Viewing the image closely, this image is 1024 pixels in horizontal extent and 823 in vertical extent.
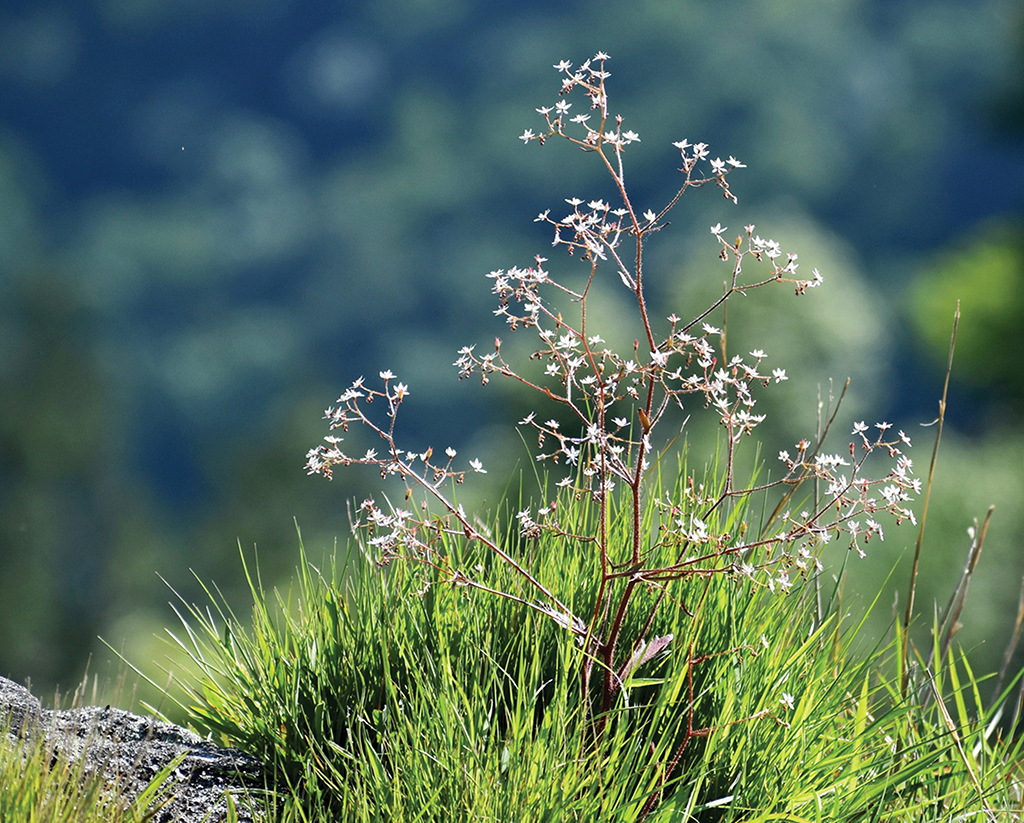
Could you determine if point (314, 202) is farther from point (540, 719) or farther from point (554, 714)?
point (554, 714)

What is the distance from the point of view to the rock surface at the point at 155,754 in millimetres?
1230

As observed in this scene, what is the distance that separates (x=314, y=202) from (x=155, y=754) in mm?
41418

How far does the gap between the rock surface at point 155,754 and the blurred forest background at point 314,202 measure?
17.7 metres

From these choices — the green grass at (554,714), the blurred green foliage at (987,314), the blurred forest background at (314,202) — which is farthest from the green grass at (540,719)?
the blurred forest background at (314,202)

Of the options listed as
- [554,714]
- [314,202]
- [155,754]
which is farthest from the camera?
[314,202]

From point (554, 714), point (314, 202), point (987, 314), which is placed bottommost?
point (987, 314)

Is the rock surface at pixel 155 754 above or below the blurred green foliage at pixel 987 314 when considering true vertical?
above

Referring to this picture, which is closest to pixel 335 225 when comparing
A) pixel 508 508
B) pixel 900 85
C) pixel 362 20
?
pixel 362 20

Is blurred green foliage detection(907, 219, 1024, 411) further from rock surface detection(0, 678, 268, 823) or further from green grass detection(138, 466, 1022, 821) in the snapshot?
rock surface detection(0, 678, 268, 823)

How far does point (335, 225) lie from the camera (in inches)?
1575

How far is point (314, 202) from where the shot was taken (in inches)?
1607

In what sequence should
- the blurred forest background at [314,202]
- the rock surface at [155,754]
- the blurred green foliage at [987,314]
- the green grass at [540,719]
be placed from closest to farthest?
the green grass at [540,719] < the rock surface at [155,754] < the blurred green foliage at [987,314] < the blurred forest background at [314,202]

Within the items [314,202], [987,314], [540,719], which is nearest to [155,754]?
[540,719]

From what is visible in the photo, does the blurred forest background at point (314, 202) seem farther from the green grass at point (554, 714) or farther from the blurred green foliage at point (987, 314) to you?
the green grass at point (554, 714)
